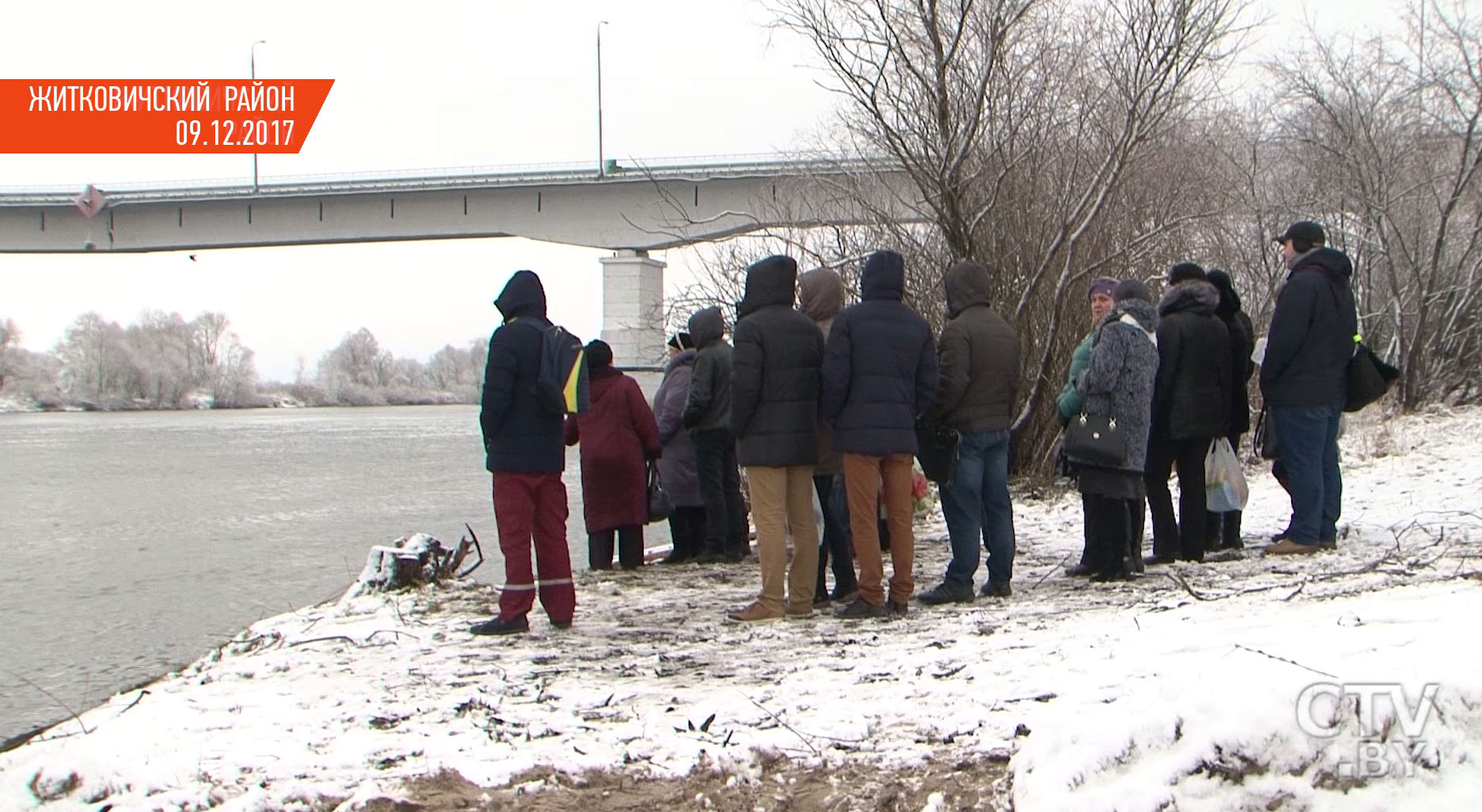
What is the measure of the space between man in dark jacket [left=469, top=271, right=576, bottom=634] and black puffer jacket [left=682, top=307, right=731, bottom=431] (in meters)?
2.47

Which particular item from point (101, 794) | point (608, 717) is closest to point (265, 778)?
point (101, 794)

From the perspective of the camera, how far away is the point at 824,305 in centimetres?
737

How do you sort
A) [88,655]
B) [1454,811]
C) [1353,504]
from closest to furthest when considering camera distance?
[1454,811]
[88,655]
[1353,504]

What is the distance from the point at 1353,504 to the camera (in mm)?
10523

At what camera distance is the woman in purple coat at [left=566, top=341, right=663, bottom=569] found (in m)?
9.66

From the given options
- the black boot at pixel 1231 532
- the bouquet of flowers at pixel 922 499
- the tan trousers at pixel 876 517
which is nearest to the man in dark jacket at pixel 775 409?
the tan trousers at pixel 876 517

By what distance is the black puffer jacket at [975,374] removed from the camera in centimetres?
718

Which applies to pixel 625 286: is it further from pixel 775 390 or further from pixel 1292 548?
pixel 775 390

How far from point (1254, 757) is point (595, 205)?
3553 cm

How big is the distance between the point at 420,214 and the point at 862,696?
122ft

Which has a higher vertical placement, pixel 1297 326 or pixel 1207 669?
pixel 1297 326

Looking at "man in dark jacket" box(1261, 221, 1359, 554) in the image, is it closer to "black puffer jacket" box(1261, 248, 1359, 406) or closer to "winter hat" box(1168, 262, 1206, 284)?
"black puffer jacket" box(1261, 248, 1359, 406)

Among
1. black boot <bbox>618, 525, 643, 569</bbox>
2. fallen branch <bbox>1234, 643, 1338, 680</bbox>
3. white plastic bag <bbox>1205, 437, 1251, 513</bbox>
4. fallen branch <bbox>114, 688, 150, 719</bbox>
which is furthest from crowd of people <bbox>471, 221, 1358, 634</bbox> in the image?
fallen branch <bbox>1234, 643, 1338, 680</bbox>

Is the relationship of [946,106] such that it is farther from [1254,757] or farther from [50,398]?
[50,398]
